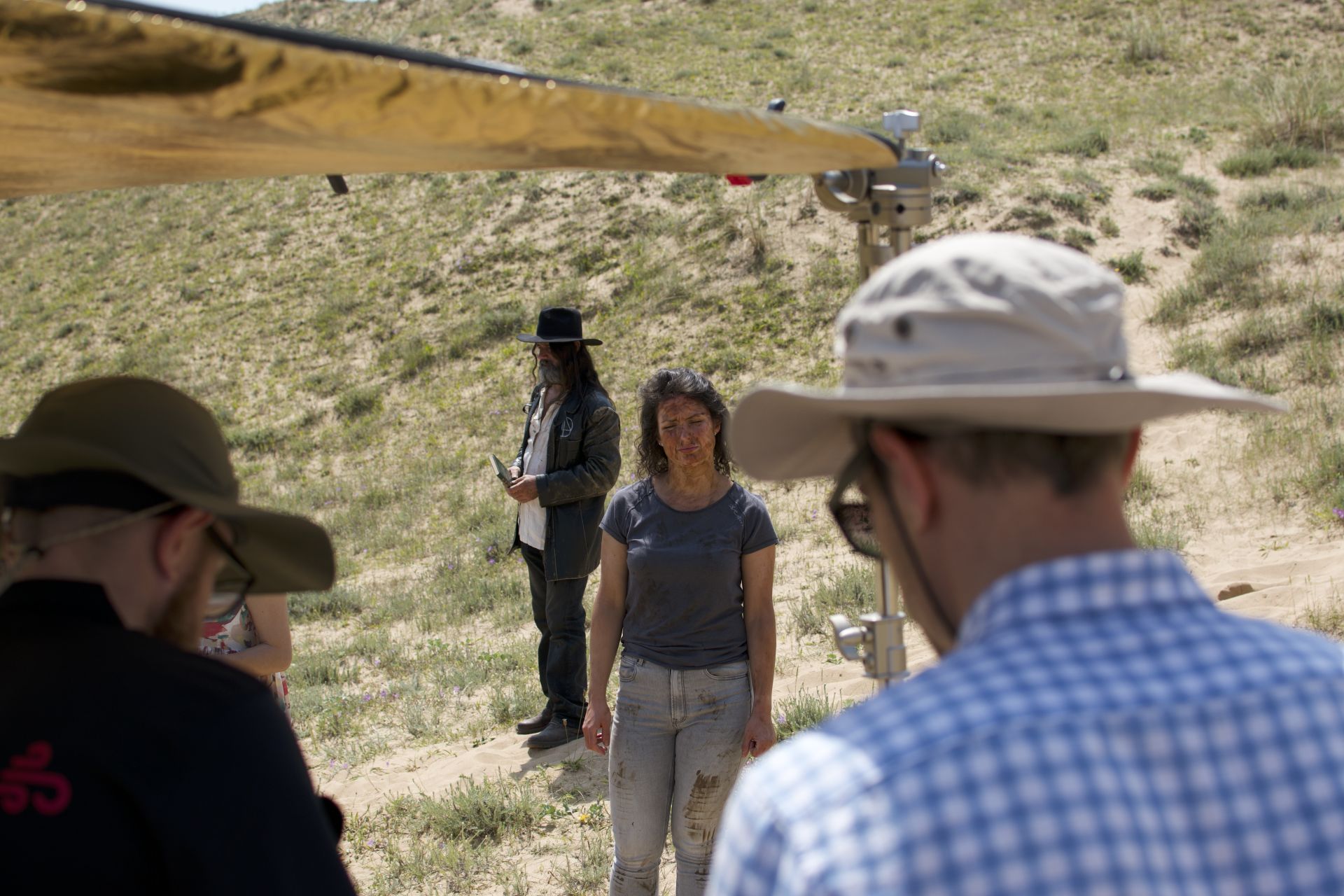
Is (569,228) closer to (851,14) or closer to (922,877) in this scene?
(851,14)

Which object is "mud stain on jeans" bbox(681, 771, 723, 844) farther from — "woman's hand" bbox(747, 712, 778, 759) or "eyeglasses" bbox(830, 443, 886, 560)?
"eyeglasses" bbox(830, 443, 886, 560)

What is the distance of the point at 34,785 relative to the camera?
1284 millimetres

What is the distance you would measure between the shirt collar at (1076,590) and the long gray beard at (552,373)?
4.50 meters

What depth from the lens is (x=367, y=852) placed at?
5004mm

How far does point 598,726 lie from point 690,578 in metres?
0.70

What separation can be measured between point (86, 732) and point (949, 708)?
1019mm

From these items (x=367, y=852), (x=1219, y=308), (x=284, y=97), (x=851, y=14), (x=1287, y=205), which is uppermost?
(x=851, y=14)

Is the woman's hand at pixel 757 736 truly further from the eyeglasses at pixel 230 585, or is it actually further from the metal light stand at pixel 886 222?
the eyeglasses at pixel 230 585

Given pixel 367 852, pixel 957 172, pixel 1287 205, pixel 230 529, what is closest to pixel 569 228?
pixel 957 172

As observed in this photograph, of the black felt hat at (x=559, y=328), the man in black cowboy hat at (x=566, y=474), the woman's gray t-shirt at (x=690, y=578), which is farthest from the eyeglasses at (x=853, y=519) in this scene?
the black felt hat at (x=559, y=328)

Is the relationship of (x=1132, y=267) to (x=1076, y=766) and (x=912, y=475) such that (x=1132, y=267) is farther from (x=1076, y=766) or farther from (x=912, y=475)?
A: (x=1076, y=766)

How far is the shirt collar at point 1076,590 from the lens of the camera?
103 cm

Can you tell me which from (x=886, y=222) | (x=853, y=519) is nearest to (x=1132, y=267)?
(x=886, y=222)

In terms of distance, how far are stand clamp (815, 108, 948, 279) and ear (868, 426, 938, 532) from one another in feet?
3.33
